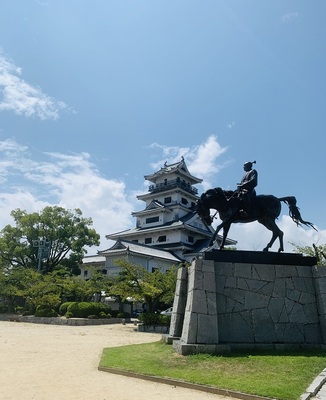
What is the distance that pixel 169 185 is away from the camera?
5031 cm

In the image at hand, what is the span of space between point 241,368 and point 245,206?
4.78 m

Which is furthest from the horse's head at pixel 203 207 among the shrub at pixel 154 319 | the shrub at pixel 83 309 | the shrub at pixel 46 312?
the shrub at pixel 46 312

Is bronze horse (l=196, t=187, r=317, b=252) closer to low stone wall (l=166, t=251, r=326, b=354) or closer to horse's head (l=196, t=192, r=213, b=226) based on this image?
horse's head (l=196, t=192, r=213, b=226)

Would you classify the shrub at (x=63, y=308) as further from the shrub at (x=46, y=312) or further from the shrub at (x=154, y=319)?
the shrub at (x=154, y=319)

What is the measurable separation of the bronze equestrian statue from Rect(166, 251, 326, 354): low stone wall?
88 centimetres

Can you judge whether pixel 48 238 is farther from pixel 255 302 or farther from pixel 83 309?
pixel 255 302

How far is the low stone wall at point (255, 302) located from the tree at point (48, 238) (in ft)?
110

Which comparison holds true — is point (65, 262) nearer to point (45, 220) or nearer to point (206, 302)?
point (45, 220)

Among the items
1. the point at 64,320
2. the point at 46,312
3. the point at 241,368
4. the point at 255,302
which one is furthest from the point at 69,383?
the point at 46,312

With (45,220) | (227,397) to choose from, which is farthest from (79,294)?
(227,397)

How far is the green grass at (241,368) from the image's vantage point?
6008 mm

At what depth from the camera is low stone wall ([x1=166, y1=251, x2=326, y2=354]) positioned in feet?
29.9

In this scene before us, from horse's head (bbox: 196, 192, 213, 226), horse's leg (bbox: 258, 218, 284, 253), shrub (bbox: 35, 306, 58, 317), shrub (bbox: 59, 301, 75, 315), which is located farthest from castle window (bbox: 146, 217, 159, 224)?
horse's leg (bbox: 258, 218, 284, 253)

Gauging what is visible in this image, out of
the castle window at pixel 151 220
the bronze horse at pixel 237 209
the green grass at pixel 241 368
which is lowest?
the green grass at pixel 241 368
